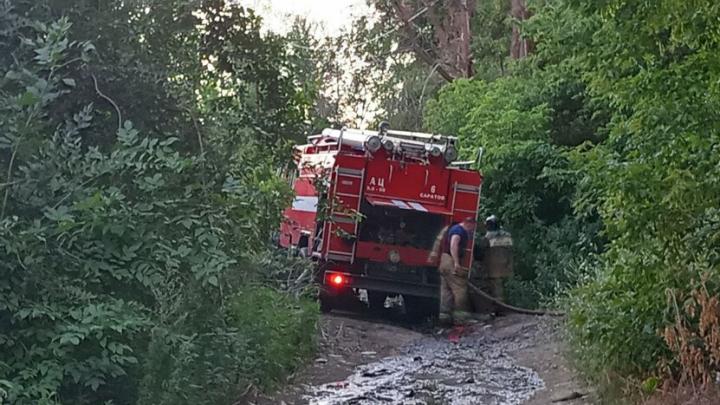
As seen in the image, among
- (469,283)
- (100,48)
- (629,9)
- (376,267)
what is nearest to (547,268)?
(469,283)

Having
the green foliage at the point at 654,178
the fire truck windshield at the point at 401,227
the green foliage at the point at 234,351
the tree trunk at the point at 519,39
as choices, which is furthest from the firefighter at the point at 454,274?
the tree trunk at the point at 519,39

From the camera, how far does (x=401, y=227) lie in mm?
16953

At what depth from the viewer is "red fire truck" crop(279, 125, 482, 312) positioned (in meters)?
16.5

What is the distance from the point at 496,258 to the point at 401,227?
89.1 inches

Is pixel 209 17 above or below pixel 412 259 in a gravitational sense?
above

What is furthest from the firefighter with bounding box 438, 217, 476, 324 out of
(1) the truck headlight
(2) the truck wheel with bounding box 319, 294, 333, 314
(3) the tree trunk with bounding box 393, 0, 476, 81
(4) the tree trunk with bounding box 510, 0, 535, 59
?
(3) the tree trunk with bounding box 393, 0, 476, 81

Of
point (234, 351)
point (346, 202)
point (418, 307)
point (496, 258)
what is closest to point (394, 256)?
point (346, 202)

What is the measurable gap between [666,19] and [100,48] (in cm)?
440

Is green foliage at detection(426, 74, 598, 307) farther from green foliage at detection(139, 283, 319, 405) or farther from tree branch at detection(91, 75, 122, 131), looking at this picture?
tree branch at detection(91, 75, 122, 131)

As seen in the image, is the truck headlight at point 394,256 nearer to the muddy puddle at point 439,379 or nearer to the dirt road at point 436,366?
the dirt road at point 436,366

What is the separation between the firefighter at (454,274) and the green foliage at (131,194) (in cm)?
803

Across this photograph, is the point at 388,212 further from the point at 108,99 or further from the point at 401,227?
the point at 108,99

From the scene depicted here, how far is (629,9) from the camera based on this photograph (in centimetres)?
839

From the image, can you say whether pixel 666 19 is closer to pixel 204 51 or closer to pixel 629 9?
pixel 629 9
